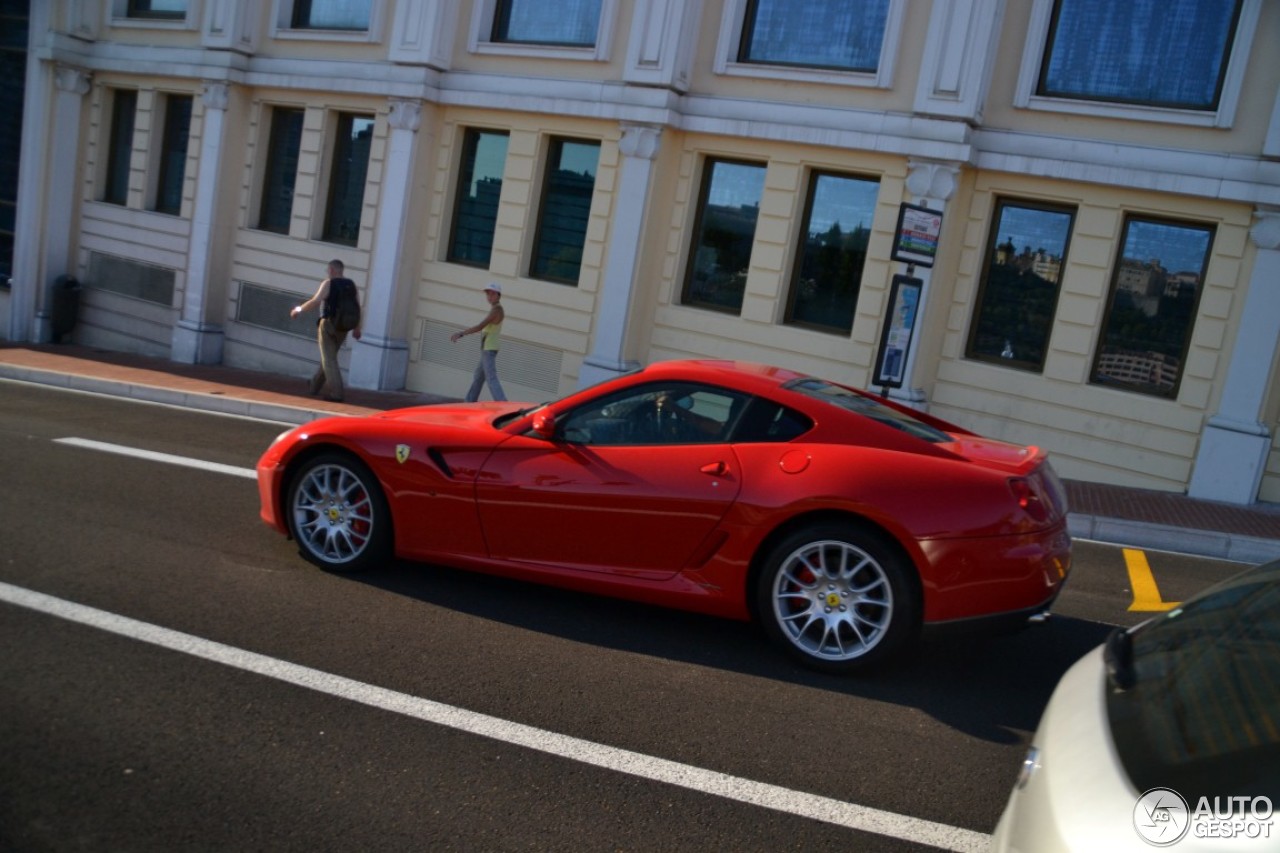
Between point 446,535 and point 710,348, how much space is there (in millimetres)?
9600

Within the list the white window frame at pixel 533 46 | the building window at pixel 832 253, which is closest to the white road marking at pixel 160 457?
the building window at pixel 832 253

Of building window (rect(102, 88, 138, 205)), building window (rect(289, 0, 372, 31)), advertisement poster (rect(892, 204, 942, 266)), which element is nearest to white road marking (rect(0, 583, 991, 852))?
advertisement poster (rect(892, 204, 942, 266))

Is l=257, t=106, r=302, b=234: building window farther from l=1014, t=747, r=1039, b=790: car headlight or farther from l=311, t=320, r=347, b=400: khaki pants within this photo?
l=1014, t=747, r=1039, b=790: car headlight

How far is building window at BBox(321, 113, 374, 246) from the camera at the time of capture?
1770 cm

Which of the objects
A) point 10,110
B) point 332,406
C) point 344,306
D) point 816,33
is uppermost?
point 816,33

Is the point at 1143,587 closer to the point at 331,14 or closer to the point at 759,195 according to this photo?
the point at 759,195

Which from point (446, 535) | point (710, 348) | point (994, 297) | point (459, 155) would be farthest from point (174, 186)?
point (446, 535)

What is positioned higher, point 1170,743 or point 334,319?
point 1170,743

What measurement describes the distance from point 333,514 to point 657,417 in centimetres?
199

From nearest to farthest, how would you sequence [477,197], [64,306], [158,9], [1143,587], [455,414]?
[455,414] → [1143,587] → [477,197] → [158,9] → [64,306]

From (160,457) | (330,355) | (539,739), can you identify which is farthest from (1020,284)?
(539,739)

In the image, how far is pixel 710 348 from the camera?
15.2m

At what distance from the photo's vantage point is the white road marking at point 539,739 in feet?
12.4

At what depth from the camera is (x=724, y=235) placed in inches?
601
